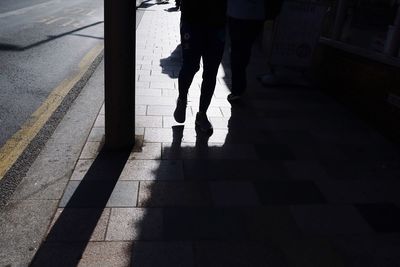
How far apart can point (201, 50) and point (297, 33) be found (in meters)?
2.72

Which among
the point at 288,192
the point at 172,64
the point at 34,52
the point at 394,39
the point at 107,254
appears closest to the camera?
the point at 107,254

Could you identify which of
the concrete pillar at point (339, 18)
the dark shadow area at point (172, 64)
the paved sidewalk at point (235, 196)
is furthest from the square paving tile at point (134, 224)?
the concrete pillar at point (339, 18)

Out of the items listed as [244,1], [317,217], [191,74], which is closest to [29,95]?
[191,74]

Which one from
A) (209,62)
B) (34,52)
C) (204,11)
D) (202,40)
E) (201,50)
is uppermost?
(204,11)

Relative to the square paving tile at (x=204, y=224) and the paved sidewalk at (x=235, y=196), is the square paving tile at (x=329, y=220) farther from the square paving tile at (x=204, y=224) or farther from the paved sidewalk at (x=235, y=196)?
the square paving tile at (x=204, y=224)

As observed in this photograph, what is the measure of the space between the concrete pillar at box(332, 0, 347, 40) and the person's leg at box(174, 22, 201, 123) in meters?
2.79

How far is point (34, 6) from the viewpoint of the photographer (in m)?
14.6

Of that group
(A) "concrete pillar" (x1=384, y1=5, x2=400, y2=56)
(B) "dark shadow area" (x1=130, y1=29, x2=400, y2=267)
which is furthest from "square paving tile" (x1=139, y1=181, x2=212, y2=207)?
(A) "concrete pillar" (x1=384, y1=5, x2=400, y2=56)

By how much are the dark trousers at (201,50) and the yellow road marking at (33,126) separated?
4.98 feet

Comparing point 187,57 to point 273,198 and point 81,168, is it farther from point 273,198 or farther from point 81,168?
point 273,198

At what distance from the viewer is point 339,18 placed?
5633 millimetres

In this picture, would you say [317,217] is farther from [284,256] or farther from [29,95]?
[29,95]

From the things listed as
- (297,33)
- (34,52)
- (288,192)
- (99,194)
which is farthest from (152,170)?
(34,52)

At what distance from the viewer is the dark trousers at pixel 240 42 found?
4652 millimetres
